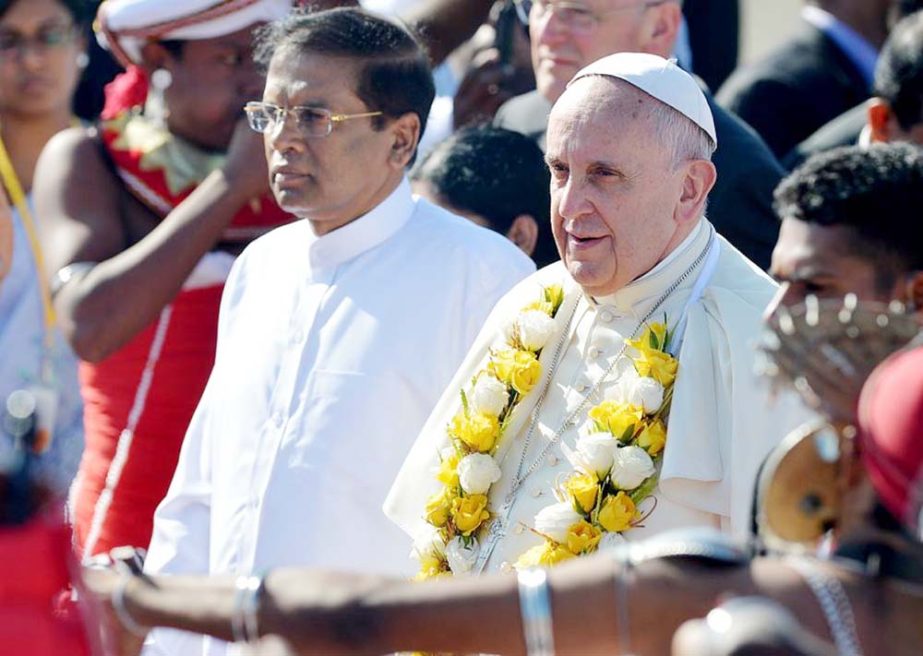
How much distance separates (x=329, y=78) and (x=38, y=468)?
2418 millimetres

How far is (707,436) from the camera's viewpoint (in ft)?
13.8

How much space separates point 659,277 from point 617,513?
607 millimetres

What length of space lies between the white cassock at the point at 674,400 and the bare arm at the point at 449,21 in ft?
6.01

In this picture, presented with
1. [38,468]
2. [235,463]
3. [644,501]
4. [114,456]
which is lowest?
[114,456]

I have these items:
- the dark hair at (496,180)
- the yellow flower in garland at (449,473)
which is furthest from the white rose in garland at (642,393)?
the dark hair at (496,180)

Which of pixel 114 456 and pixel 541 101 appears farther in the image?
pixel 541 101

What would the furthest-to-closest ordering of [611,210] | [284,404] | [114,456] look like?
1. [114,456]
2. [284,404]
3. [611,210]

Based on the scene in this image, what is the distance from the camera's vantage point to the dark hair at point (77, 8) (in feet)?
21.4

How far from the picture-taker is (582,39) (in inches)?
239

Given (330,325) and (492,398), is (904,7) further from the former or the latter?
(492,398)

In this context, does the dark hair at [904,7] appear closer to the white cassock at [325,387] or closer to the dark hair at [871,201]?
the white cassock at [325,387]

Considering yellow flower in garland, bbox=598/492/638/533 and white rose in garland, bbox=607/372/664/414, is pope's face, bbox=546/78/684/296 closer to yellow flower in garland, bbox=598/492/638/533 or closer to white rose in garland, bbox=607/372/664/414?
white rose in garland, bbox=607/372/664/414

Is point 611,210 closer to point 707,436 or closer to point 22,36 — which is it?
point 707,436

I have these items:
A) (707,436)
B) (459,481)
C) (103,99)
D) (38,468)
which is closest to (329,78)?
(459,481)
